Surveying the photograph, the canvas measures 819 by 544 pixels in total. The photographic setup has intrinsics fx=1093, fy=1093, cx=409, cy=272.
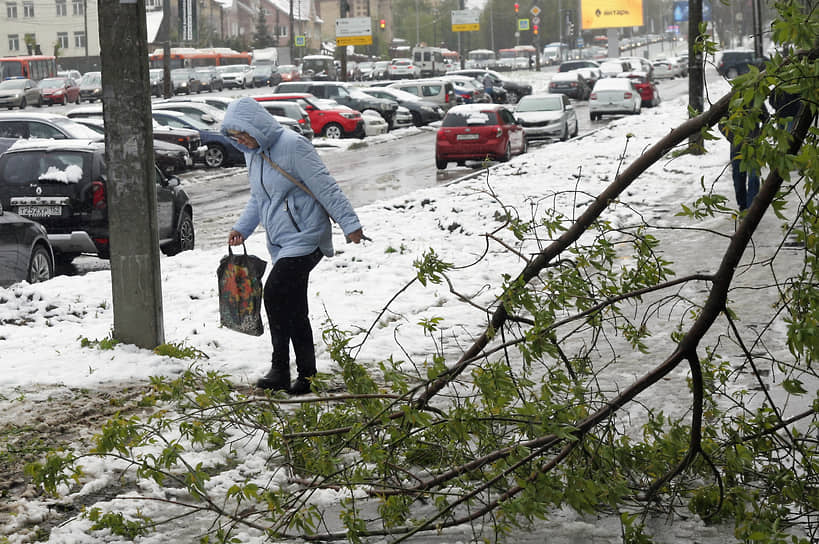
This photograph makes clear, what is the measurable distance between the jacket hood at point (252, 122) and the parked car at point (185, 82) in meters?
64.9

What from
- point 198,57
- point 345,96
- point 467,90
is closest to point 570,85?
point 467,90

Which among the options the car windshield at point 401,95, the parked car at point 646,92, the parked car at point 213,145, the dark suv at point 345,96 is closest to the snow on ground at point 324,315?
the parked car at point 213,145

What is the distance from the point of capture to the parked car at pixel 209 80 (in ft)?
238

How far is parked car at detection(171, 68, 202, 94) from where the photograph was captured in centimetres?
6950

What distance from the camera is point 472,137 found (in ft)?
80.2

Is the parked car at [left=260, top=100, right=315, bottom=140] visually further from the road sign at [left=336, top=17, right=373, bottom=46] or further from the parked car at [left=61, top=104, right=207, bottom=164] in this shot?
the road sign at [left=336, top=17, right=373, bottom=46]

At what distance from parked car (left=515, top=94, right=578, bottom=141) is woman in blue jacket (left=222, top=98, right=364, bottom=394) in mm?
23774

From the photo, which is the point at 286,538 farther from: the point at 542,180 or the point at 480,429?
the point at 542,180

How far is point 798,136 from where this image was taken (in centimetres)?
355

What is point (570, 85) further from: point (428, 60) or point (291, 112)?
point (291, 112)

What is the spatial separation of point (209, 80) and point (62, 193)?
204 ft

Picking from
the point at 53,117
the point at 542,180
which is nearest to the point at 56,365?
the point at 542,180

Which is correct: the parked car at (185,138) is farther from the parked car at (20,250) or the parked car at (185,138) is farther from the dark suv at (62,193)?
the parked car at (20,250)

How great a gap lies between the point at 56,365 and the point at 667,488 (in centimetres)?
427
